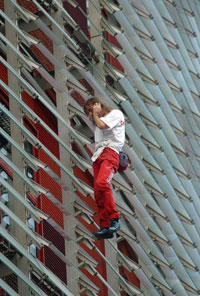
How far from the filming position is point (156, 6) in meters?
19.8

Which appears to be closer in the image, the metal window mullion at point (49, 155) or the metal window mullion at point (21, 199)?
the metal window mullion at point (21, 199)

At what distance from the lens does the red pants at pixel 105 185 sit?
13039mm

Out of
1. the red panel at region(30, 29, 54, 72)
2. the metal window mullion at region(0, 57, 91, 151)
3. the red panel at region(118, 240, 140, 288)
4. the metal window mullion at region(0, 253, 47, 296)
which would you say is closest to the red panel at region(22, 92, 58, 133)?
the red panel at region(30, 29, 54, 72)

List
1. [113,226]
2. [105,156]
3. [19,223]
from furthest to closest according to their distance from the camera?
[105,156]
[113,226]
[19,223]

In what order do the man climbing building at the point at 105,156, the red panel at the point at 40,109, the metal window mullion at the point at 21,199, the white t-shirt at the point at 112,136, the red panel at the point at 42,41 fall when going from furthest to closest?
the red panel at the point at 40,109
the red panel at the point at 42,41
the white t-shirt at the point at 112,136
the man climbing building at the point at 105,156
the metal window mullion at the point at 21,199

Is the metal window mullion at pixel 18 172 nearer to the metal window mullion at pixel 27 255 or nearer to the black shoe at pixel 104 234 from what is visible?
the metal window mullion at pixel 27 255

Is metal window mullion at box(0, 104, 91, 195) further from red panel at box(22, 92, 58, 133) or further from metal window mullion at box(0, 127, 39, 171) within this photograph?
red panel at box(22, 92, 58, 133)

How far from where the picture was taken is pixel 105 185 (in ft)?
42.9

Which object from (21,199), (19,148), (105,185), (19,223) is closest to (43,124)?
(19,148)

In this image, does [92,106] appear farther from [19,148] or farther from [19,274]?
[19,274]

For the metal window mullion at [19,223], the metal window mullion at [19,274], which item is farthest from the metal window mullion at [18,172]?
the metal window mullion at [19,274]

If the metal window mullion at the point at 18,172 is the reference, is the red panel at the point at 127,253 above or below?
below

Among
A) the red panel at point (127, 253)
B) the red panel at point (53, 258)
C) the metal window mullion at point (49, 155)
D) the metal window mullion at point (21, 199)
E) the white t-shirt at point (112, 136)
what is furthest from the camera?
the red panel at point (127, 253)

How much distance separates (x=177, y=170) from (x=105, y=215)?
539 cm
